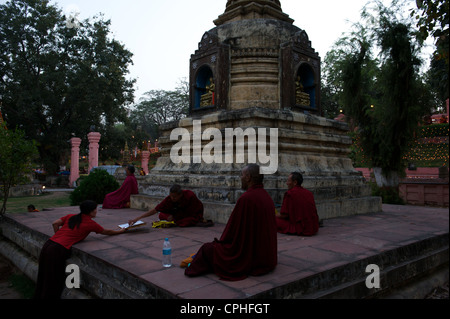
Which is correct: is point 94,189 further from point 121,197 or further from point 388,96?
point 388,96

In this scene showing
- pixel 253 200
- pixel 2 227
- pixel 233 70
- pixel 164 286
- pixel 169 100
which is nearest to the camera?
pixel 164 286

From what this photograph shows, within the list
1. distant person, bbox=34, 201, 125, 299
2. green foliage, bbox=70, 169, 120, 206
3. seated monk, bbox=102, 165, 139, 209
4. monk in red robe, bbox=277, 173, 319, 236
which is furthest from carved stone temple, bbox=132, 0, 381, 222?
distant person, bbox=34, 201, 125, 299

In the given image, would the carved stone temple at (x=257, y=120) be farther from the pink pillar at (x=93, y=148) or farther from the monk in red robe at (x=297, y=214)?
the pink pillar at (x=93, y=148)

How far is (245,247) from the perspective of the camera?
9.79 feet

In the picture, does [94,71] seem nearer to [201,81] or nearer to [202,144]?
[201,81]

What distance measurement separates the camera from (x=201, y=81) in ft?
27.2

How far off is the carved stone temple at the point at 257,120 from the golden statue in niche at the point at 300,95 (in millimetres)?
24

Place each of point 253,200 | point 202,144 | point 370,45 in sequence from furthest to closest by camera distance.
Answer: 1. point 370,45
2. point 202,144
3. point 253,200

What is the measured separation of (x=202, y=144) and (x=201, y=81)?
82.5 inches

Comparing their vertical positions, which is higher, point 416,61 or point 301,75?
point 416,61

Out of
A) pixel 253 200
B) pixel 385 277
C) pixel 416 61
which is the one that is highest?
pixel 416 61

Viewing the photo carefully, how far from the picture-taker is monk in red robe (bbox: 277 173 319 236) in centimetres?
457

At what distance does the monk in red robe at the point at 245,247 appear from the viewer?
288 cm

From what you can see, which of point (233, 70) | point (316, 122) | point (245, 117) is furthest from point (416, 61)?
point (245, 117)
